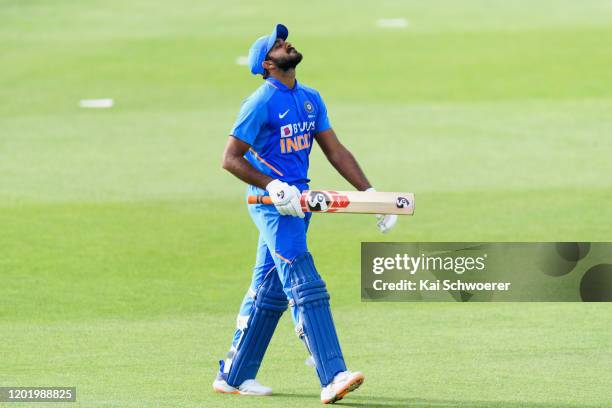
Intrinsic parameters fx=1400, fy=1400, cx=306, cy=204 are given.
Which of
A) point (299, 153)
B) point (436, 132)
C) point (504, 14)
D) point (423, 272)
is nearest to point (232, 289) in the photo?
point (423, 272)

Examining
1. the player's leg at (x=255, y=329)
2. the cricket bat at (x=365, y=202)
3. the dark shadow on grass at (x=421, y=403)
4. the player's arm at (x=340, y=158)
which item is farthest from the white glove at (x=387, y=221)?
the dark shadow on grass at (x=421, y=403)

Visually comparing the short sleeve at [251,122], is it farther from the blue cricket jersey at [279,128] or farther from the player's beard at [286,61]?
the player's beard at [286,61]

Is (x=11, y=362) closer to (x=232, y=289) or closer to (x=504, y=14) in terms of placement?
(x=232, y=289)

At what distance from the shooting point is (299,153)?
820 cm

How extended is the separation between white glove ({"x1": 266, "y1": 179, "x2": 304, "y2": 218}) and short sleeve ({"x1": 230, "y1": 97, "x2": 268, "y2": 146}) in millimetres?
331

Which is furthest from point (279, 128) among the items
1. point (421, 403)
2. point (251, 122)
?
point (421, 403)

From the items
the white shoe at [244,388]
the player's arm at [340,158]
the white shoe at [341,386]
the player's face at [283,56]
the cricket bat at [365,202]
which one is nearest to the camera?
the white shoe at [341,386]

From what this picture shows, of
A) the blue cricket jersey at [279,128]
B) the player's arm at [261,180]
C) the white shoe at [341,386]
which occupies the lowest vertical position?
the white shoe at [341,386]

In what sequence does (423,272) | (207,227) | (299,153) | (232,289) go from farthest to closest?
(207,227) < (232,289) < (423,272) < (299,153)

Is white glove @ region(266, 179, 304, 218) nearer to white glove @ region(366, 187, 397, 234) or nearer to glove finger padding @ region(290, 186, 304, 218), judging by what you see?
glove finger padding @ region(290, 186, 304, 218)

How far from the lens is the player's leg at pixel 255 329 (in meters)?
8.22

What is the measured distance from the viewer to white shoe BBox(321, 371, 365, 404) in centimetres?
761

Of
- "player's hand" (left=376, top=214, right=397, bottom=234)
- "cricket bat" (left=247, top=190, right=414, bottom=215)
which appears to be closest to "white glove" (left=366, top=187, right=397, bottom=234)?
"player's hand" (left=376, top=214, right=397, bottom=234)

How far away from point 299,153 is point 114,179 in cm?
763
